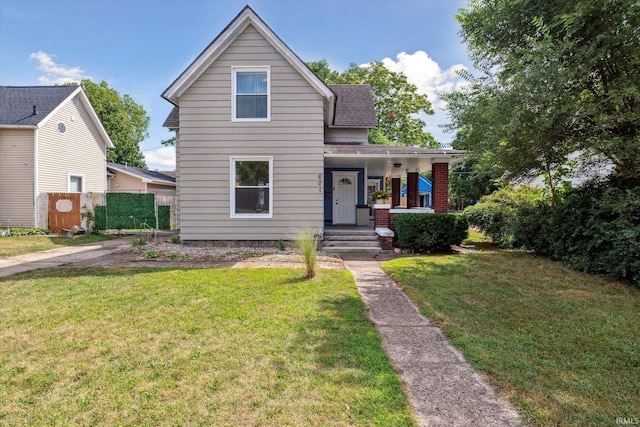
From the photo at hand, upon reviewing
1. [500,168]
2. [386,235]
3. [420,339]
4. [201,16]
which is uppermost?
[201,16]

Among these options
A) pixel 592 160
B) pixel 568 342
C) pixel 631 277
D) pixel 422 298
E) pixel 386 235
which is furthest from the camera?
pixel 386 235

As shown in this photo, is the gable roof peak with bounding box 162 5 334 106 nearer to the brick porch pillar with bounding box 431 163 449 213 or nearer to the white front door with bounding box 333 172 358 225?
the white front door with bounding box 333 172 358 225

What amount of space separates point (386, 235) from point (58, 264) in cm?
928

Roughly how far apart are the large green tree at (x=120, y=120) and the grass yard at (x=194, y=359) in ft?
125

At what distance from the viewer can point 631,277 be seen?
641 cm

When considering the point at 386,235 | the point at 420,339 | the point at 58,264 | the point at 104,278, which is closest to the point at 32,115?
the point at 58,264

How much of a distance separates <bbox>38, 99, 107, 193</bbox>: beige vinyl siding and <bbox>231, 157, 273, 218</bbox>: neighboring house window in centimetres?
1117

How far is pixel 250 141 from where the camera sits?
10367 mm

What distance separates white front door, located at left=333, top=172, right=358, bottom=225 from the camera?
46.9ft

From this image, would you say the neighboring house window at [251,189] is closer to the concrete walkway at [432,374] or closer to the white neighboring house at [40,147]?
the concrete walkway at [432,374]

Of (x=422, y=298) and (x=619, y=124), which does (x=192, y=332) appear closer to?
(x=422, y=298)

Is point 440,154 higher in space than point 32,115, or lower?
lower

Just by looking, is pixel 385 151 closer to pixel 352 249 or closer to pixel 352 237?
pixel 352 237

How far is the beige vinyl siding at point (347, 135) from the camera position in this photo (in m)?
14.8
